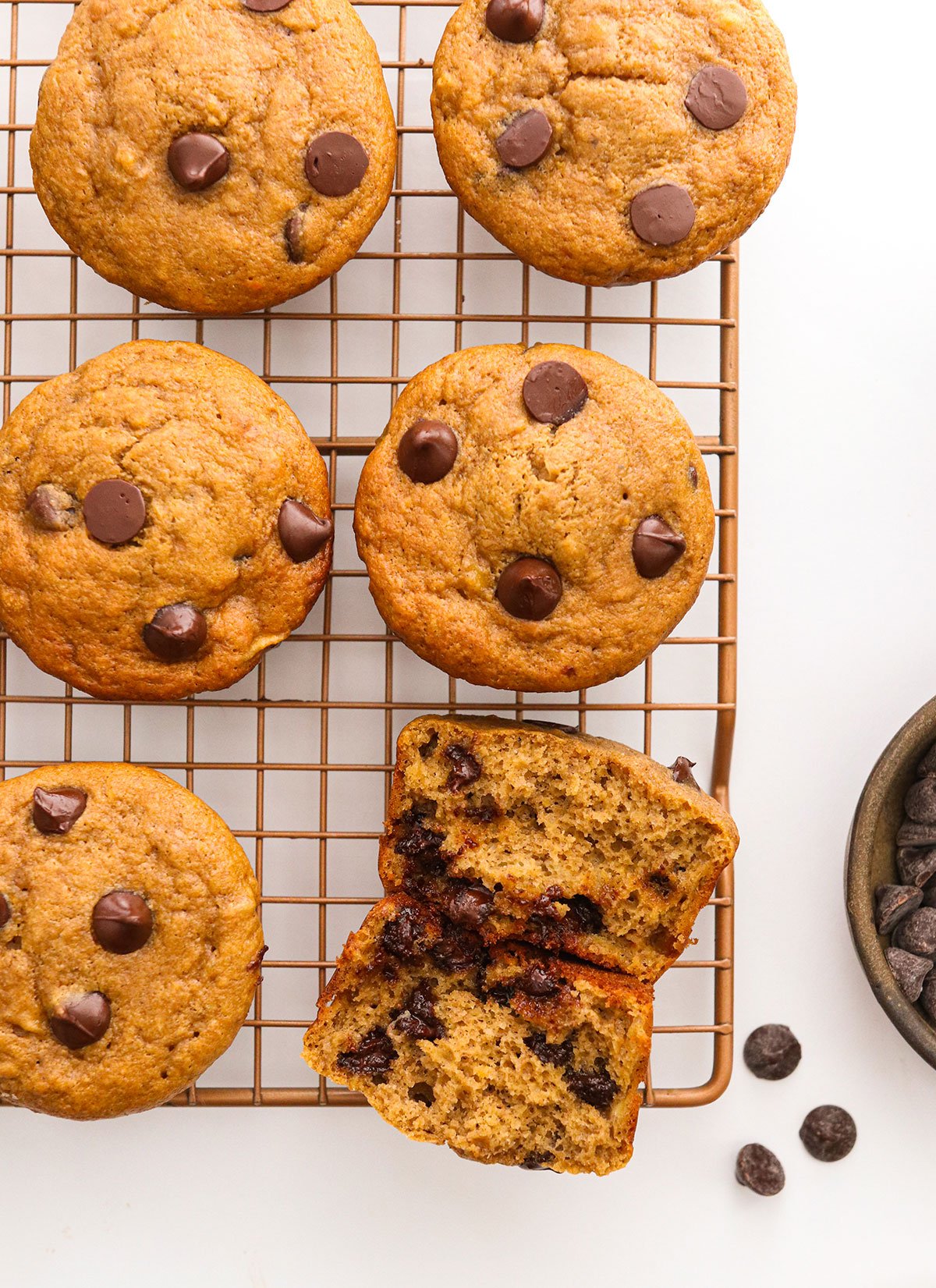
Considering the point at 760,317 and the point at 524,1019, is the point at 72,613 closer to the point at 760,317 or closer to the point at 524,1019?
the point at 524,1019

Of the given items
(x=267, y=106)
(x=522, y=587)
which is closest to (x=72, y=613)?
(x=522, y=587)

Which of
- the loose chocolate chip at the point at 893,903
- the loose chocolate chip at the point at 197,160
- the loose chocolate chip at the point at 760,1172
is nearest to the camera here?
the loose chocolate chip at the point at 197,160

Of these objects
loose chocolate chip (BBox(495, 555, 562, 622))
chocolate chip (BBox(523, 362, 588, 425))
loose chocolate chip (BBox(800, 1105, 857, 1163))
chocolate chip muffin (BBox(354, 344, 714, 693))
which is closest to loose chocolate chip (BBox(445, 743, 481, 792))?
chocolate chip muffin (BBox(354, 344, 714, 693))

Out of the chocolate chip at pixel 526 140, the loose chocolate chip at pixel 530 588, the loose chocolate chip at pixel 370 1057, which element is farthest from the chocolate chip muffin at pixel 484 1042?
the chocolate chip at pixel 526 140

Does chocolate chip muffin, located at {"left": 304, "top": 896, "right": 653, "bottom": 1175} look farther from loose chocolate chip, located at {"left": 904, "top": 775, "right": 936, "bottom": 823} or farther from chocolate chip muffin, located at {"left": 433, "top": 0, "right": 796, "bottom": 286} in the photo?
chocolate chip muffin, located at {"left": 433, "top": 0, "right": 796, "bottom": 286}

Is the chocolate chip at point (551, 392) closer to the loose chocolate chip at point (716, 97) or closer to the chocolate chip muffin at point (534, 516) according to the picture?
the chocolate chip muffin at point (534, 516)

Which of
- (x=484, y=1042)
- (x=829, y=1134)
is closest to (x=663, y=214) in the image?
(x=484, y=1042)
